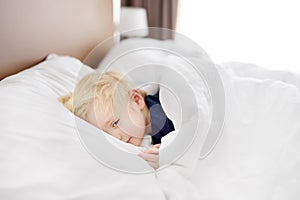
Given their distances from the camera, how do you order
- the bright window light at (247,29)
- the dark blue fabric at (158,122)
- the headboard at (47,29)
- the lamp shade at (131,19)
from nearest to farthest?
1. the dark blue fabric at (158,122)
2. the headboard at (47,29)
3. the bright window light at (247,29)
4. the lamp shade at (131,19)

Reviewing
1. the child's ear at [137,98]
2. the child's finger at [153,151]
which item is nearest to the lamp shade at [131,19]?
the child's ear at [137,98]

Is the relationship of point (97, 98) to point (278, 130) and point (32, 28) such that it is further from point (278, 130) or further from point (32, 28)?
point (32, 28)

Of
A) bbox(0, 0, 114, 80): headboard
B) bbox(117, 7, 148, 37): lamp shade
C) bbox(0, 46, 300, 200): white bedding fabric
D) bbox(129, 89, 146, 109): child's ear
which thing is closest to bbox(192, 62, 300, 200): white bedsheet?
bbox(0, 46, 300, 200): white bedding fabric

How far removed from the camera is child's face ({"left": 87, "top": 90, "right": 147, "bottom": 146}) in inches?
35.0

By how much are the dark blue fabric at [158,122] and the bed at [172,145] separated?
2.8 inches

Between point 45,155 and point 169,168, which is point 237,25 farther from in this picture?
point 45,155

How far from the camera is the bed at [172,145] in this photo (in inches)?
26.0

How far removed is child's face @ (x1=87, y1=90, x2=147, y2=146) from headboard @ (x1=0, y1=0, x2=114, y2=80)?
1.06ft

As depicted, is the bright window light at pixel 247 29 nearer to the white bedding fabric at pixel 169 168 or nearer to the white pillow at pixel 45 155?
the white bedding fabric at pixel 169 168

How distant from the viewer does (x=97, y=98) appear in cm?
89

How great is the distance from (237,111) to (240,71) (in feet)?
1.34

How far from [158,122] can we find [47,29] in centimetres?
Result: 76

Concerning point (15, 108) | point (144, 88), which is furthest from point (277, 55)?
point (15, 108)

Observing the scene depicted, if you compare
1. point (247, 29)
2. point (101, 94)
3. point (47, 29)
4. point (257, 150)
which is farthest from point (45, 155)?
point (247, 29)
